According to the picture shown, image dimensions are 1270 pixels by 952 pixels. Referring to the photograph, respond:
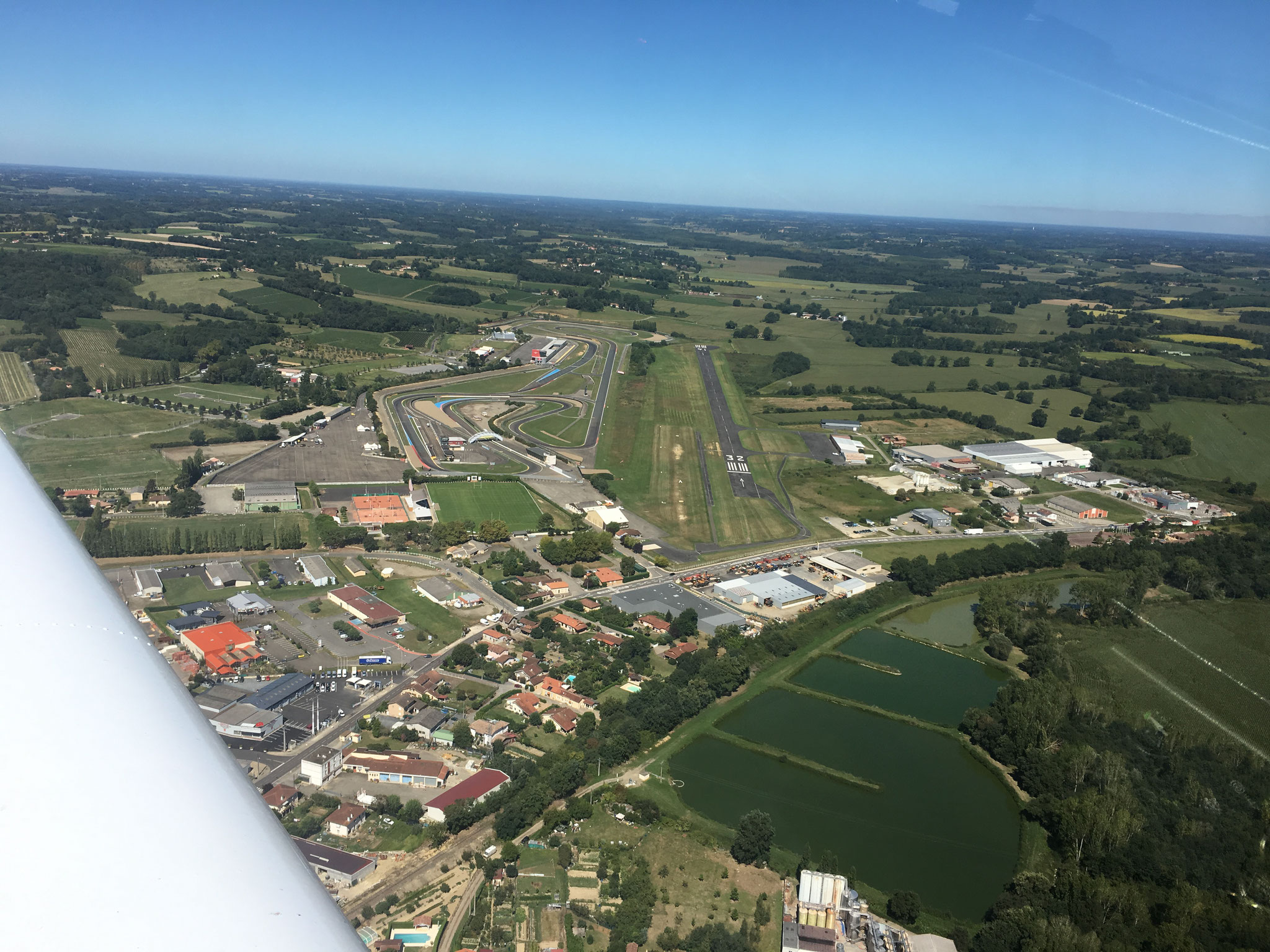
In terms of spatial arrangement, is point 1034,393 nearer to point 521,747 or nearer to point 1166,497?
point 1166,497

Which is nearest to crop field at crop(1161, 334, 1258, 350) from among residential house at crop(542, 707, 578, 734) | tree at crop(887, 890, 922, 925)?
tree at crop(887, 890, 922, 925)

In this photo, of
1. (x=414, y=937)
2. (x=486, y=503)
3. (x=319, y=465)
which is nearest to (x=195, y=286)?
(x=319, y=465)

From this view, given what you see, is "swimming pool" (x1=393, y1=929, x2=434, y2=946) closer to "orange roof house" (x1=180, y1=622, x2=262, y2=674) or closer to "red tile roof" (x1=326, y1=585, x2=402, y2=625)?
"orange roof house" (x1=180, y1=622, x2=262, y2=674)

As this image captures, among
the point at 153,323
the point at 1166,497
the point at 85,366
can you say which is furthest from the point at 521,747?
the point at 153,323

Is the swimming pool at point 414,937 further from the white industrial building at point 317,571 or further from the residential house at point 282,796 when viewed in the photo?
the white industrial building at point 317,571

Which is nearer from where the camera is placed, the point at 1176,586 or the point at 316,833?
the point at 316,833

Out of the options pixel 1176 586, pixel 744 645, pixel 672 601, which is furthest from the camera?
pixel 1176 586

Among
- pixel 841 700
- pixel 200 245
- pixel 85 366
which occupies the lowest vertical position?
Answer: pixel 841 700
